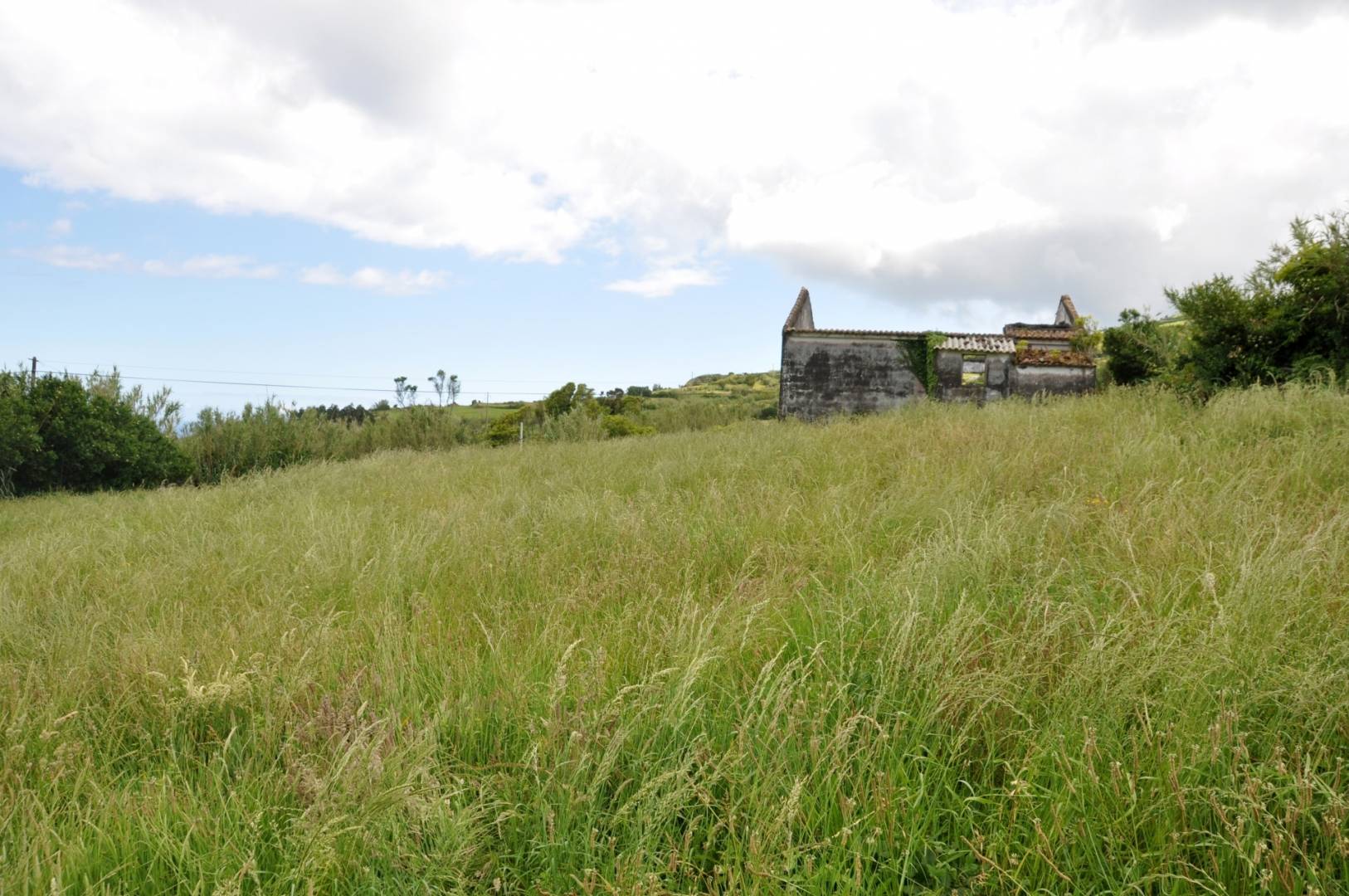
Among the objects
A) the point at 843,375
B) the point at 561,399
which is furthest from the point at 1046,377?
the point at 561,399

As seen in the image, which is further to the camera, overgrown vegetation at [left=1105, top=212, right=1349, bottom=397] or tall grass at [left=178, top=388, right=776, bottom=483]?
tall grass at [left=178, top=388, right=776, bottom=483]

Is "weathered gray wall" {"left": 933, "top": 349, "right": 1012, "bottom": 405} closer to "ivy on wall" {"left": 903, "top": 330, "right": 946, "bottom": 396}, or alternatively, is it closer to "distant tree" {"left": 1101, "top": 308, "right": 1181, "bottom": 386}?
"ivy on wall" {"left": 903, "top": 330, "right": 946, "bottom": 396}

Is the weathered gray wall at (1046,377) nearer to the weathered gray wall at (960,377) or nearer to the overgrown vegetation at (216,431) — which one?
the weathered gray wall at (960,377)

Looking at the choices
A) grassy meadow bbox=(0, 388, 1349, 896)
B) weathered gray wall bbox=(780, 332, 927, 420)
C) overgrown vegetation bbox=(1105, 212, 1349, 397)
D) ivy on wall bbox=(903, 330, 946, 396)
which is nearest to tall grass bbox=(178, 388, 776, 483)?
weathered gray wall bbox=(780, 332, 927, 420)

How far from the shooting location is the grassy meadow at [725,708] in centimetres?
177

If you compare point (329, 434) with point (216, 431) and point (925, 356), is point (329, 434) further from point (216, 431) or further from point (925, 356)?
point (925, 356)

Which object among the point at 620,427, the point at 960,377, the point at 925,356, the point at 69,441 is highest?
the point at 925,356

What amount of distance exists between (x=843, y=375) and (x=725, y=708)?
20529 millimetres

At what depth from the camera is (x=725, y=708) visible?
2361 mm

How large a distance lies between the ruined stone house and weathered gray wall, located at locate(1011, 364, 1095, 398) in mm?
24

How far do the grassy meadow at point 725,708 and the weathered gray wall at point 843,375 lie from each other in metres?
17.2

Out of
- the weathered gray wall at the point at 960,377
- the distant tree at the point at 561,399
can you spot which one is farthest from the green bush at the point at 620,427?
the weathered gray wall at the point at 960,377

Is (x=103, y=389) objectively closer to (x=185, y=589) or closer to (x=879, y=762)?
(x=185, y=589)

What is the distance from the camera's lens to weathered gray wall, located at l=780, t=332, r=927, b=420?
21.7 m
